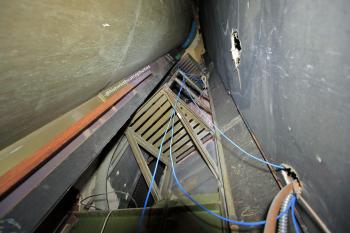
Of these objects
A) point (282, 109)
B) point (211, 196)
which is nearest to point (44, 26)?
point (282, 109)

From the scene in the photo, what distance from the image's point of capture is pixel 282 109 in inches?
36.9

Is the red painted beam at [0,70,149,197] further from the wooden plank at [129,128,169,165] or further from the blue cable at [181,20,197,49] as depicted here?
the blue cable at [181,20,197,49]

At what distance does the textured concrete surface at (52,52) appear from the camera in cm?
51

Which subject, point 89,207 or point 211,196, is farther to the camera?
point 89,207

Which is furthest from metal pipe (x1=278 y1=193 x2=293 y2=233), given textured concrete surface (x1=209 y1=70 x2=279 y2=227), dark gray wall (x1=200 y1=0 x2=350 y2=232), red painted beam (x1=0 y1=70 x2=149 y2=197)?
red painted beam (x1=0 y1=70 x2=149 y2=197)

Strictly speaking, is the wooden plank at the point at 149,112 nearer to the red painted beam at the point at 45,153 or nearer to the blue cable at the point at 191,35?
the red painted beam at the point at 45,153

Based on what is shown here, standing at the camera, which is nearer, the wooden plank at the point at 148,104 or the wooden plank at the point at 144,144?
the wooden plank at the point at 148,104

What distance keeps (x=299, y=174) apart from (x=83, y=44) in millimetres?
1224

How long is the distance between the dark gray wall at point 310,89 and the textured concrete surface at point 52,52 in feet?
2.59

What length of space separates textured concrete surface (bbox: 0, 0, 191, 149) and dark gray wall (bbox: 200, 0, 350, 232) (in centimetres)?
79

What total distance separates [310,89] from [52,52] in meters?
0.97

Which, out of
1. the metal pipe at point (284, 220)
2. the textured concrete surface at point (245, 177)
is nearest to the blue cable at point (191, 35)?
the textured concrete surface at point (245, 177)

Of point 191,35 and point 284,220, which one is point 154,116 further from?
point 191,35

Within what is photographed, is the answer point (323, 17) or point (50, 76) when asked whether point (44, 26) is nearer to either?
point (50, 76)
